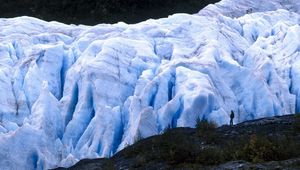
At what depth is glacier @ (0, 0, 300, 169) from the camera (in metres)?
17.8

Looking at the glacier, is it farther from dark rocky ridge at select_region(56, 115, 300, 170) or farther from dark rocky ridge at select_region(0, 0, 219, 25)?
dark rocky ridge at select_region(0, 0, 219, 25)

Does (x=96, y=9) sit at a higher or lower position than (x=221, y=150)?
lower

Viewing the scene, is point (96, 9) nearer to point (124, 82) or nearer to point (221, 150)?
point (124, 82)

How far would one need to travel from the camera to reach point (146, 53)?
68.6 feet

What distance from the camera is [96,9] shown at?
34.8 meters

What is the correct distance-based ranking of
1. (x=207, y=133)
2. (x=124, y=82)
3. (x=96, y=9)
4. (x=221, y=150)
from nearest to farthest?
(x=221, y=150) → (x=207, y=133) → (x=124, y=82) → (x=96, y=9)

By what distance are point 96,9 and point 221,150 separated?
2710 cm

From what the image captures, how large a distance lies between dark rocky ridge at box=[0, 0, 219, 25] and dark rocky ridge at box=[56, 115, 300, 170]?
75.4 ft

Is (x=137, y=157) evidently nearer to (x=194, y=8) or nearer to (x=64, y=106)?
(x=64, y=106)

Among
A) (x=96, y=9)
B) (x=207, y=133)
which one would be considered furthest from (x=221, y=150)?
(x=96, y=9)

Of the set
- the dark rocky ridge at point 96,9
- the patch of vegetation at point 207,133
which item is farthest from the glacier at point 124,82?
the dark rocky ridge at point 96,9

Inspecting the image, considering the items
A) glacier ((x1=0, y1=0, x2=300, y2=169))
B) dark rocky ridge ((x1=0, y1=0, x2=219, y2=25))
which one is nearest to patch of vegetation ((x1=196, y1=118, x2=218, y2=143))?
glacier ((x1=0, y1=0, x2=300, y2=169))

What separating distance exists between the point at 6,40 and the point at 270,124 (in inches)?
541

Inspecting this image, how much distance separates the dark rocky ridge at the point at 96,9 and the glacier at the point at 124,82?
9.63m
